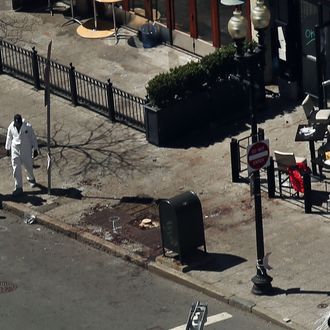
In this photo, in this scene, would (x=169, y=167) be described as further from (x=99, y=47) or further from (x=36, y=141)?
(x=99, y=47)

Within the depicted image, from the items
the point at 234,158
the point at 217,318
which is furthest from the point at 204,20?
the point at 217,318

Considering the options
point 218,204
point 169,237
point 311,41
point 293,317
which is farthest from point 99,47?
point 293,317

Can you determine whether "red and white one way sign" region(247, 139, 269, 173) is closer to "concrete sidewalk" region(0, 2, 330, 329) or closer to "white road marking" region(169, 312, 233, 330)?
"concrete sidewalk" region(0, 2, 330, 329)

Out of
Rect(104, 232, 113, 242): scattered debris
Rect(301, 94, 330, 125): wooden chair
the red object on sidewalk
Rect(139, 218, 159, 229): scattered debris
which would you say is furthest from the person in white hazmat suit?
Rect(301, 94, 330, 125): wooden chair

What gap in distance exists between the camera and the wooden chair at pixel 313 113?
30156mm

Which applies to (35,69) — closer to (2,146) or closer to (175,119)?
(2,146)

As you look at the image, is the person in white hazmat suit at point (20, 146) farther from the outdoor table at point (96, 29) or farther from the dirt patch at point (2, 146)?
the outdoor table at point (96, 29)

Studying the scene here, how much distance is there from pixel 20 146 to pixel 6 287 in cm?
428

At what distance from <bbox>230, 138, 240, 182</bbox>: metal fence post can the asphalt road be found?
146 inches

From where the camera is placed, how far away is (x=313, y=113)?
100 ft

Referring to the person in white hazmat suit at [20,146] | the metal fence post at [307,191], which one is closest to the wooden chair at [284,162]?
the metal fence post at [307,191]

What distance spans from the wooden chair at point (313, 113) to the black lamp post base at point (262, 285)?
19.5 feet

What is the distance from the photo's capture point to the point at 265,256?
25.4m

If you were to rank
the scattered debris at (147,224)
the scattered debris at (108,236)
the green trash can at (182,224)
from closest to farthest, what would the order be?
the green trash can at (182,224)
the scattered debris at (108,236)
the scattered debris at (147,224)
